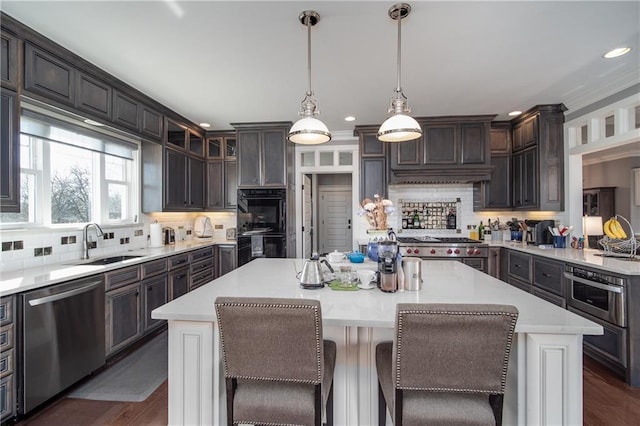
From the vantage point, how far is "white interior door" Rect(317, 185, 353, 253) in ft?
24.0

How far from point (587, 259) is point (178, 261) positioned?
419 centimetres

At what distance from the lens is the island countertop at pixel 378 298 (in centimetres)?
126

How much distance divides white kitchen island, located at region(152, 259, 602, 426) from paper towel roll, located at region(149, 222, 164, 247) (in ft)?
7.95

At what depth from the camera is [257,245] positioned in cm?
439

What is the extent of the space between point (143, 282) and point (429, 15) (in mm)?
3279

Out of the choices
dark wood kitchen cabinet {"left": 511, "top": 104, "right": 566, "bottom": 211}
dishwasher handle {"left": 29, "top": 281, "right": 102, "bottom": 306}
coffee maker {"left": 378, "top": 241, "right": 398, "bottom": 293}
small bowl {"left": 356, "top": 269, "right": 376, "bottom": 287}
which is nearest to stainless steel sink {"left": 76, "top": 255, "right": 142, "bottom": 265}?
dishwasher handle {"left": 29, "top": 281, "right": 102, "bottom": 306}

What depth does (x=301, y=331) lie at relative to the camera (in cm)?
110

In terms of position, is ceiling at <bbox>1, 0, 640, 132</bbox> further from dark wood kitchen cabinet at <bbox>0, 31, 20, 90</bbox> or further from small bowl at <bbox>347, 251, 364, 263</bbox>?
small bowl at <bbox>347, 251, 364, 263</bbox>

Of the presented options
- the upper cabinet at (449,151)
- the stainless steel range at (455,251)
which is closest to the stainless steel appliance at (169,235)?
the stainless steel range at (455,251)

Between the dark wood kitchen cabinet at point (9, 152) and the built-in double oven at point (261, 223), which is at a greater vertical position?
the dark wood kitchen cabinet at point (9, 152)

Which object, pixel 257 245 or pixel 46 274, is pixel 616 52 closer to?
pixel 257 245

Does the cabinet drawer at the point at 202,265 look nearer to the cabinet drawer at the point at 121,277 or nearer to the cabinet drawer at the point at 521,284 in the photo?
the cabinet drawer at the point at 121,277

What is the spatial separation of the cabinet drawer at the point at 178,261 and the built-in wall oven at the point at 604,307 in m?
4.08

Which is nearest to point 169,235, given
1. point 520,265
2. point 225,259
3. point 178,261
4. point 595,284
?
point 178,261
